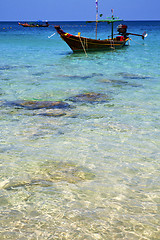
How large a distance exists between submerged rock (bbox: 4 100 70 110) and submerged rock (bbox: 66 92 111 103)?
82cm

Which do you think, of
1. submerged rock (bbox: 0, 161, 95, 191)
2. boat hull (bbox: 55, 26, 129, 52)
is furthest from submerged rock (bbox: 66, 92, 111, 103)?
boat hull (bbox: 55, 26, 129, 52)

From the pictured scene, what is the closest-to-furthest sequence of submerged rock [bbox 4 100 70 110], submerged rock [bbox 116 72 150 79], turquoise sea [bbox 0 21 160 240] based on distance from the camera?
turquoise sea [bbox 0 21 160 240] → submerged rock [bbox 4 100 70 110] → submerged rock [bbox 116 72 150 79]

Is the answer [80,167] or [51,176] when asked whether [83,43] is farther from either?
[51,176]

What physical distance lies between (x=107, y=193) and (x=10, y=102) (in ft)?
21.6

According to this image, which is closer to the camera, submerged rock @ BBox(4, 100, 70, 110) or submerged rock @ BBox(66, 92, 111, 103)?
submerged rock @ BBox(4, 100, 70, 110)

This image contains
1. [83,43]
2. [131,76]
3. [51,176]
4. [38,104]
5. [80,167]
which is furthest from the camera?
[83,43]

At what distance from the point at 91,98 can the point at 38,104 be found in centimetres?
209

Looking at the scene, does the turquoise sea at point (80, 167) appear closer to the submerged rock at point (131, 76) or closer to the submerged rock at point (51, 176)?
the submerged rock at point (51, 176)

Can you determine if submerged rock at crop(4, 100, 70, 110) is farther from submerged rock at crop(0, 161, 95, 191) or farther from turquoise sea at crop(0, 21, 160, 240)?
submerged rock at crop(0, 161, 95, 191)

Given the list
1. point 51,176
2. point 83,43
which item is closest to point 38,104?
point 51,176

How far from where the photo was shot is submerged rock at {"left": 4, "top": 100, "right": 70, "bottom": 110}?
29.6 ft

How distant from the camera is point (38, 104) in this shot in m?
9.37

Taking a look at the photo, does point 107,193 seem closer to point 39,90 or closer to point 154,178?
point 154,178

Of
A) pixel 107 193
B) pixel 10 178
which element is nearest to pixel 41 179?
pixel 10 178
